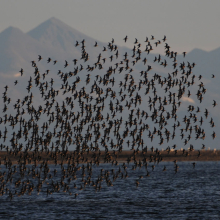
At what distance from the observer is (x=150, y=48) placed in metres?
67.4

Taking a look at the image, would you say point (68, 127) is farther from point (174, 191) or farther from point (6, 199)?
point (174, 191)

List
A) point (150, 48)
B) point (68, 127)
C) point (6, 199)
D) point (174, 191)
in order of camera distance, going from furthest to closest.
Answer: point (174, 191), point (6, 199), point (68, 127), point (150, 48)

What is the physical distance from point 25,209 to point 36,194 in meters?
21.0

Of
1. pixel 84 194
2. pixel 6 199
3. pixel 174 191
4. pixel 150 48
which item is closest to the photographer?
pixel 150 48

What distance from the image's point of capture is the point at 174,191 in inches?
3954

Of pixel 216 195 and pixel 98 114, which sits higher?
pixel 98 114

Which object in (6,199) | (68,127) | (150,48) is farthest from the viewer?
(6,199)

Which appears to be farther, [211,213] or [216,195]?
[216,195]

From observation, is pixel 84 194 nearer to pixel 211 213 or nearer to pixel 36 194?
pixel 36 194

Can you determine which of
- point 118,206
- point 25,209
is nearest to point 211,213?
point 118,206

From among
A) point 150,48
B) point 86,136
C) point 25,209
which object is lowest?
point 25,209

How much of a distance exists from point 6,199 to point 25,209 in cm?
1263

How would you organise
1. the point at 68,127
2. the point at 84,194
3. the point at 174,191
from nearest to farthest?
the point at 68,127
the point at 84,194
the point at 174,191

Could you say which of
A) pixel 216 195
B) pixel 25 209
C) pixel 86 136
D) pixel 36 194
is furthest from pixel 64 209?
pixel 216 195
